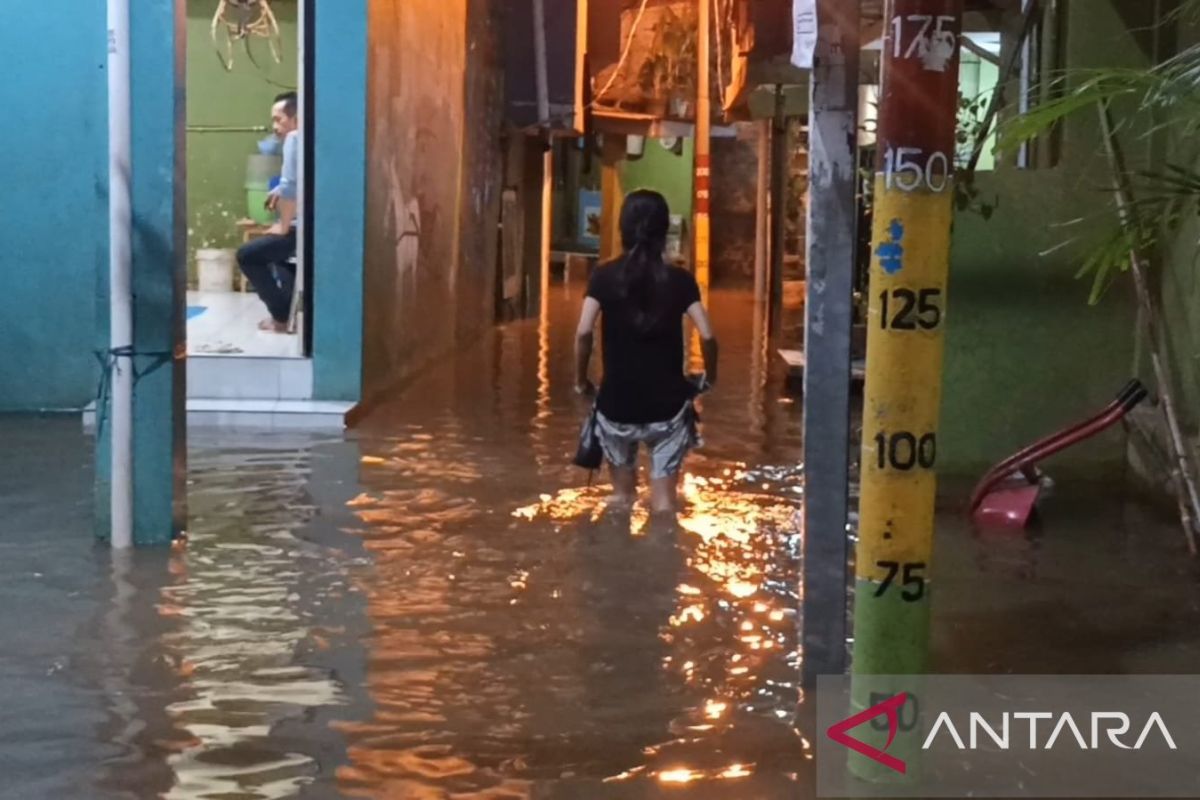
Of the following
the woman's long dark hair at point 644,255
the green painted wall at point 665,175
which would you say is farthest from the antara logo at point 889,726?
the green painted wall at point 665,175

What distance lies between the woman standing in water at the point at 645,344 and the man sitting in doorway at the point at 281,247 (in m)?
4.13

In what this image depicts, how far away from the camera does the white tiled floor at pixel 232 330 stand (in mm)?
10930

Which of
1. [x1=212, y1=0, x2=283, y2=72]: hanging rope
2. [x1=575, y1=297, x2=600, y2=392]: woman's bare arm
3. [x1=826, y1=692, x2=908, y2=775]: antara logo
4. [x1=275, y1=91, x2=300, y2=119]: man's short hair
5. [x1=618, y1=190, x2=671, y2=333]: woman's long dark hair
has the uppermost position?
[x1=212, y1=0, x2=283, y2=72]: hanging rope

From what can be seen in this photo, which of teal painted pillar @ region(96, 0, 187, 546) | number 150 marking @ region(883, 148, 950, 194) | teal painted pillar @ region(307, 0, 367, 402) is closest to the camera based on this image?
number 150 marking @ region(883, 148, 950, 194)

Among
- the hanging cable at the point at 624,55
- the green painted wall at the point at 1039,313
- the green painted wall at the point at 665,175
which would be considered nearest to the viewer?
the green painted wall at the point at 1039,313

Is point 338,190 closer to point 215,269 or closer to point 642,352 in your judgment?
point 215,269

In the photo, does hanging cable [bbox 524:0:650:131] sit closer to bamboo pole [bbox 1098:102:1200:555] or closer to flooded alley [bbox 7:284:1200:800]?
flooded alley [bbox 7:284:1200:800]

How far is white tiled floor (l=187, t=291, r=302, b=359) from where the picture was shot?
10930 mm

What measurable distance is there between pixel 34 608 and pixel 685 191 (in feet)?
82.8

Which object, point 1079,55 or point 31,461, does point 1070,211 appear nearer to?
point 1079,55

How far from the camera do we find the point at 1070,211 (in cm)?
857

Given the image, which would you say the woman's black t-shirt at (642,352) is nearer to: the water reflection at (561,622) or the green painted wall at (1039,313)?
the water reflection at (561,622)

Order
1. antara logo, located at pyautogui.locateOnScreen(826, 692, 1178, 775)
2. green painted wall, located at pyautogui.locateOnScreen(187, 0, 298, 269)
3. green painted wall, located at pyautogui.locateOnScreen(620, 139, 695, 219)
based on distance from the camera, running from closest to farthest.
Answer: antara logo, located at pyautogui.locateOnScreen(826, 692, 1178, 775)
green painted wall, located at pyautogui.locateOnScreen(187, 0, 298, 269)
green painted wall, located at pyautogui.locateOnScreen(620, 139, 695, 219)

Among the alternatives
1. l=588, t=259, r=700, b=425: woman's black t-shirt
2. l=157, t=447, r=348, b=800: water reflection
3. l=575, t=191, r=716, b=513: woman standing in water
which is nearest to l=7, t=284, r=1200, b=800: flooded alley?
l=157, t=447, r=348, b=800: water reflection
